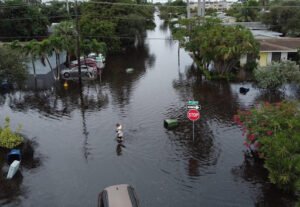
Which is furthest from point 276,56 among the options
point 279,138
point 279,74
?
point 279,138

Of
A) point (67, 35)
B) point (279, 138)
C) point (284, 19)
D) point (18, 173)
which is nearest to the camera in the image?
point (279, 138)

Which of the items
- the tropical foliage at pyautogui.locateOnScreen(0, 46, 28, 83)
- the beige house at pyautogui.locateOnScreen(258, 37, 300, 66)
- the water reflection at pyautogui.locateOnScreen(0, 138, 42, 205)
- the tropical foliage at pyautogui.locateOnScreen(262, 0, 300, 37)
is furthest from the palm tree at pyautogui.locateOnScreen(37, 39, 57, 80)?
the tropical foliage at pyautogui.locateOnScreen(262, 0, 300, 37)

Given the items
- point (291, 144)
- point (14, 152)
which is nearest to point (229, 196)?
point (291, 144)

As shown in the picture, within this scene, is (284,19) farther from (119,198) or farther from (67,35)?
(119,198)

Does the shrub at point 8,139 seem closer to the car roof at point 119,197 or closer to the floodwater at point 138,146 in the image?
the floodwater at point 138,146

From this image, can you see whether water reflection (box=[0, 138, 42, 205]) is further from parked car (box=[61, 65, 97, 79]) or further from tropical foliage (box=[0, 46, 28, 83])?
parked car (box=[61, 65, 97, 79])
